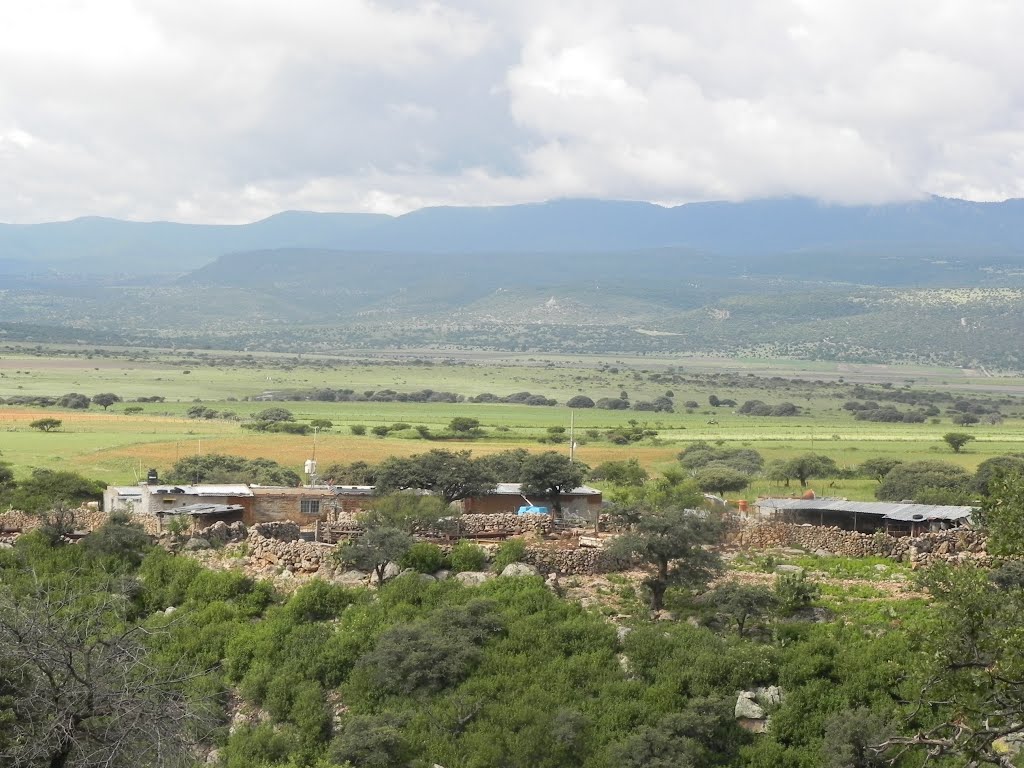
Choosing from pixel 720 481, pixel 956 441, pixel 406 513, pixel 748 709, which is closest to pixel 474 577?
pixel 406 513

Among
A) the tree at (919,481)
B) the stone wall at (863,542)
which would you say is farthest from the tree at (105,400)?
the stone wall at (863,542)

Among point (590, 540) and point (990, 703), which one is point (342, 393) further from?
point (990, 703)

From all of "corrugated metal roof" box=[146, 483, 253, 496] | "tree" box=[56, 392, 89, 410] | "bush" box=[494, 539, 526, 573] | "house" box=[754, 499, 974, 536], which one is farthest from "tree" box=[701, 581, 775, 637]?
"tree" box=[56, 392, 89, 410]

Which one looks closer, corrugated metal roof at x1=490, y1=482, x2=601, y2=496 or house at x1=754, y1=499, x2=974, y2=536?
house at x1=754, y1=499, x2=974, y2=536

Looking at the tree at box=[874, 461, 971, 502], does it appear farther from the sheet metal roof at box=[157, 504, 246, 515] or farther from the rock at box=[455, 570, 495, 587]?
the sheet metal roof at box=[157, 504, 246, 515]

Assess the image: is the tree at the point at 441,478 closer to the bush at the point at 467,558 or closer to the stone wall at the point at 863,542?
the bush at the point at 467,558

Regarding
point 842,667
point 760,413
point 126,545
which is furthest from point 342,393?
point 842,667
